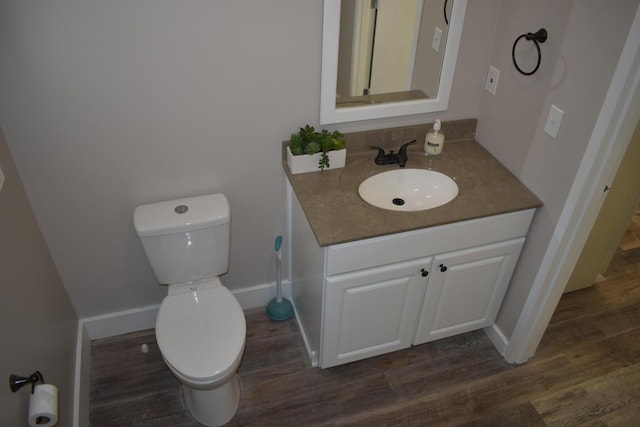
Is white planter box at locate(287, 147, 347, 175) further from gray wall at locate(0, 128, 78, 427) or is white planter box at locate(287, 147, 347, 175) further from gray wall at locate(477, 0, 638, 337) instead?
gray wall at locate(0, 128, 78, 427)

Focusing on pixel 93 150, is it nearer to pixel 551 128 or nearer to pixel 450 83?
pixel 450 83

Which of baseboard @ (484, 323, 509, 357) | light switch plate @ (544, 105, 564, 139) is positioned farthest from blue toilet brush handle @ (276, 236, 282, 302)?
light switch plate @ (544, 105, 564, 139)

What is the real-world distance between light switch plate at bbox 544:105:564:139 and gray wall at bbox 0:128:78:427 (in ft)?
Result: 6.57

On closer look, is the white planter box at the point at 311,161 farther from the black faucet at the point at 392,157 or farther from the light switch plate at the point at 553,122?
the light switch plate at the point at 553,122

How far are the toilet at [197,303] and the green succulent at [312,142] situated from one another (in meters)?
0.39

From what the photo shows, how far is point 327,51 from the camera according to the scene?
195 centimetres

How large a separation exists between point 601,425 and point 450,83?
5.47 feet

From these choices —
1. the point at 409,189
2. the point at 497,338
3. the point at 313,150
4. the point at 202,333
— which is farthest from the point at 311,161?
the point at 497,338

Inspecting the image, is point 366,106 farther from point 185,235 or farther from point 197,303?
point 197,303

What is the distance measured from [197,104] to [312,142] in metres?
0.49

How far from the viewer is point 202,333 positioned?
197 cm

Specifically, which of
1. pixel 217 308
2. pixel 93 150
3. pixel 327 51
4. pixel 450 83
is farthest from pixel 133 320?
pixel 450 83

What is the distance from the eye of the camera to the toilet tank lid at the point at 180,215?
2.00 meters

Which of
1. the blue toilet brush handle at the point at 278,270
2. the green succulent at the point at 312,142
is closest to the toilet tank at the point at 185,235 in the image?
the blue toilet brush handle at the point at 278,270
